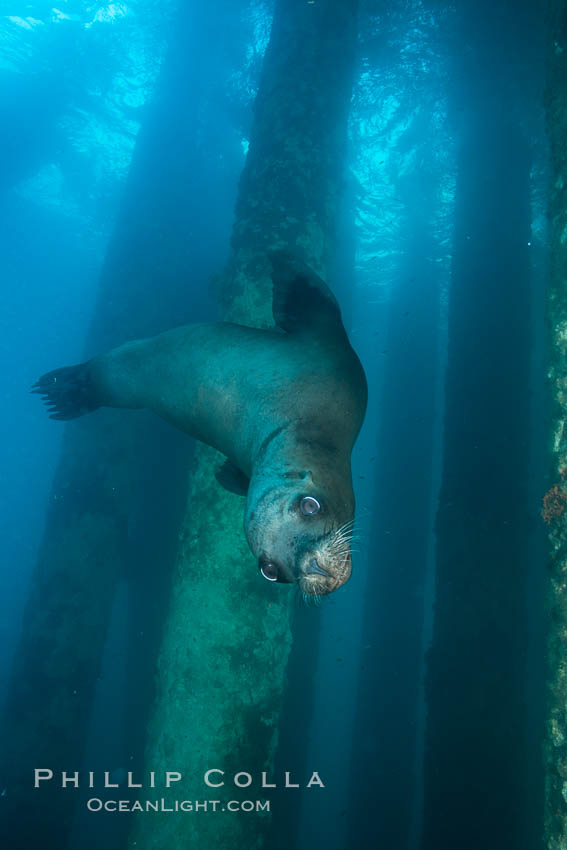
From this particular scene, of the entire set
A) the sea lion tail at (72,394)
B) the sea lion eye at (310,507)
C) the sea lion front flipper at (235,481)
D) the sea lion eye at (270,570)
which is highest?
the sea lion tail at (72,394)

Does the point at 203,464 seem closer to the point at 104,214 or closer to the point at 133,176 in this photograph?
the point at 133,176

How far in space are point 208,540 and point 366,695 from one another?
567 centimetres

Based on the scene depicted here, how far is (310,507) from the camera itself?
188cm

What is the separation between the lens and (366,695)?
26.6ft

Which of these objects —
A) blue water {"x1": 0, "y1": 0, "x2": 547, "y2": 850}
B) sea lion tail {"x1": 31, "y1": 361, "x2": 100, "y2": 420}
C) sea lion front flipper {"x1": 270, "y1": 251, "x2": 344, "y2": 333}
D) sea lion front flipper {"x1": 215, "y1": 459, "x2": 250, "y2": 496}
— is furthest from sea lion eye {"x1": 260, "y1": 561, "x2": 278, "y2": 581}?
sea lion tail {"x1": 31, "y1": 361, "x2": 100, "y2": 420}

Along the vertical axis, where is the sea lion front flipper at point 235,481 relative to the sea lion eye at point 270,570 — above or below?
above

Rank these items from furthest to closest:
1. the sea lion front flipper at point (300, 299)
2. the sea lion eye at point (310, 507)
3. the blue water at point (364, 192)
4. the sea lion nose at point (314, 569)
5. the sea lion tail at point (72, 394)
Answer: the blue water at point (364, 192) → the sea lion tail at point (72, 394) → the sea lion front flipper at point (300, 299) → the sea lion eye at point (310, 507) → the sea lion nose at point (314, 569)

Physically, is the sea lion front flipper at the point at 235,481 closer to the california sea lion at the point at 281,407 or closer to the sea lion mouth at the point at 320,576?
the california sea lion at the point at 281,407

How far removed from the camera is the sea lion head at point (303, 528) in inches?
69.2

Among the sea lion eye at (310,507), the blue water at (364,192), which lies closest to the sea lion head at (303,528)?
the sea lion eye at (310,507)

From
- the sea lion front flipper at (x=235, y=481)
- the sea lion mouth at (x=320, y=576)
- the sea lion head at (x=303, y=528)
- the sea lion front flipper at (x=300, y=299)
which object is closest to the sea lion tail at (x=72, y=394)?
the sea lion front flipper at (x=235, y=481)

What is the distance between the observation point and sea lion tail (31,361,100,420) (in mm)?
4832

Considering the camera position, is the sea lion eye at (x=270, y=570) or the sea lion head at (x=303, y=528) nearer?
the sea lion head at (x=303, y=528)

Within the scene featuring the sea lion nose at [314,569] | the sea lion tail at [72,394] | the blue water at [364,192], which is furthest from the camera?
the blue water at [364,192]
